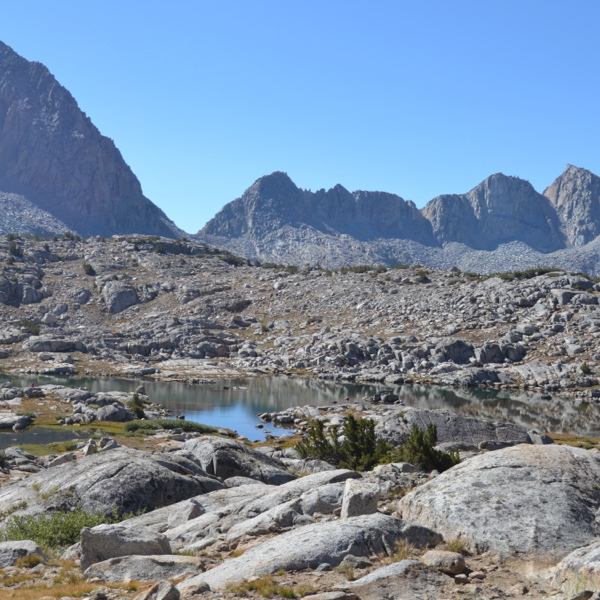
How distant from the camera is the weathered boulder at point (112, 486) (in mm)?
20641

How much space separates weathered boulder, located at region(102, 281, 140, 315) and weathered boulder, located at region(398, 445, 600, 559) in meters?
136

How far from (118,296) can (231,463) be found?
124998 mm

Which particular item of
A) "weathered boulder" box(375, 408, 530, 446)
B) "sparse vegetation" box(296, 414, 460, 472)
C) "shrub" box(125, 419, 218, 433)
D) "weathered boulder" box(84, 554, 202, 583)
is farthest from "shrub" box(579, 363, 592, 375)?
"weathered boulder" box(84, 554, 202, 583)

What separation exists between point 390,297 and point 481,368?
129 feet

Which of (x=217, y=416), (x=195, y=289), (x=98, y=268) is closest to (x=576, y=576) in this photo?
(x=217, y=416)

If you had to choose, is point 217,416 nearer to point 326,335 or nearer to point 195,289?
point 326,335

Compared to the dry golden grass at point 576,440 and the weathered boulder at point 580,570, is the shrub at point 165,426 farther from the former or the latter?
the weathered boulder at point 580,570

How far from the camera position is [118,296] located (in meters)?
146

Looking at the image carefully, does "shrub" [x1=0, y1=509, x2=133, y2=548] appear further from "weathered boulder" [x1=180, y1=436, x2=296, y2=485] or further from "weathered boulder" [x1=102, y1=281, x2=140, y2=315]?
"weathered boulder" [x1=102, y1=281, x2=140, y2=315]

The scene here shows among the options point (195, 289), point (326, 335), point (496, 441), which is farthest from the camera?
point (195, 289)

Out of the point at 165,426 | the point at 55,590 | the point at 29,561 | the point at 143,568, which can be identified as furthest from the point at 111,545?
the point at 165,426

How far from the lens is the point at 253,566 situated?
1220 centimetres

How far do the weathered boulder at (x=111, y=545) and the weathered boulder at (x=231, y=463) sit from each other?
11638 mm

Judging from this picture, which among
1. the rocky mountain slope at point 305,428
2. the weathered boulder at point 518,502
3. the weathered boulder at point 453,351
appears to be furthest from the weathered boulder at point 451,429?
the weathered boulder at point 453,351
